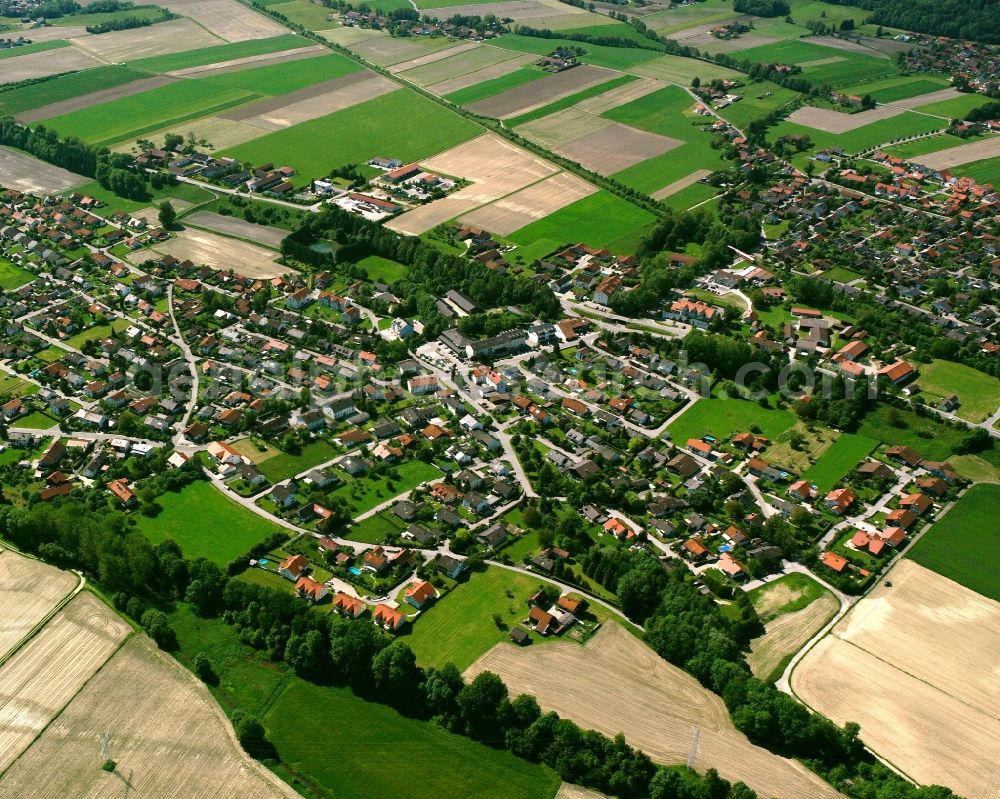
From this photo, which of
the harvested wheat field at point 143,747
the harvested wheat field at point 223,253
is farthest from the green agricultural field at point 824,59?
the harvested wheat field at point 143,747

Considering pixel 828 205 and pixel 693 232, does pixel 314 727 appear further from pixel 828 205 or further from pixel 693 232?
pixel 828 205

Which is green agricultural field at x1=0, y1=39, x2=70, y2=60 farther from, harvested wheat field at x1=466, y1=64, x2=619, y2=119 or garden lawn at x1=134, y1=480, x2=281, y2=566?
garden lawn at x1=134, y1=480, x2=281, y2=566

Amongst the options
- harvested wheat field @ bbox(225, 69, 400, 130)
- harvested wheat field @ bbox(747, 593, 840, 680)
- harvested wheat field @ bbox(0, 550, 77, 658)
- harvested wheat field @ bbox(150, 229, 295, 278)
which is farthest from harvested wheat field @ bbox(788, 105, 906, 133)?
harvested wheat field @ bbox(0, 550, 77, 658)

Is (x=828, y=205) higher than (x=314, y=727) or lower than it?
higher

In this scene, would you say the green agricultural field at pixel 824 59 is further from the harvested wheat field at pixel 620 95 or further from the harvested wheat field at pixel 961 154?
the harvested wheat field at pixel 961 154

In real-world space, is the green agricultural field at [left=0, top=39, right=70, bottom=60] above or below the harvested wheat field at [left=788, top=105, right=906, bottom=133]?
below

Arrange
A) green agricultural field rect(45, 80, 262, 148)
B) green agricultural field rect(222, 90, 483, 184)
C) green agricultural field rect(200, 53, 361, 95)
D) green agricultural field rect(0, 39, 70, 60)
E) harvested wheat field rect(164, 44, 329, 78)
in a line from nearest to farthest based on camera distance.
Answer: green agricultural field rect(222, 90, 483, 184) → green agricultural field rect(45, 80, 262, 148) → green agricultural field rect(200, 53, 361, 95) → harvested wheat field rect(164, 44, 329, 78) → green agricultural field rect(0, 39, 70, 60)

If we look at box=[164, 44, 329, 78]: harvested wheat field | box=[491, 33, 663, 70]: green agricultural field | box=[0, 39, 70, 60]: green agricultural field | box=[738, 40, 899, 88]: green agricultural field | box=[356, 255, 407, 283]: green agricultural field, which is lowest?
box=[356, 255, 407, 283]: green agricultural field

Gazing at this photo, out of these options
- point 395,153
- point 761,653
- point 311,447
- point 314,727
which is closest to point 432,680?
point 314,727
